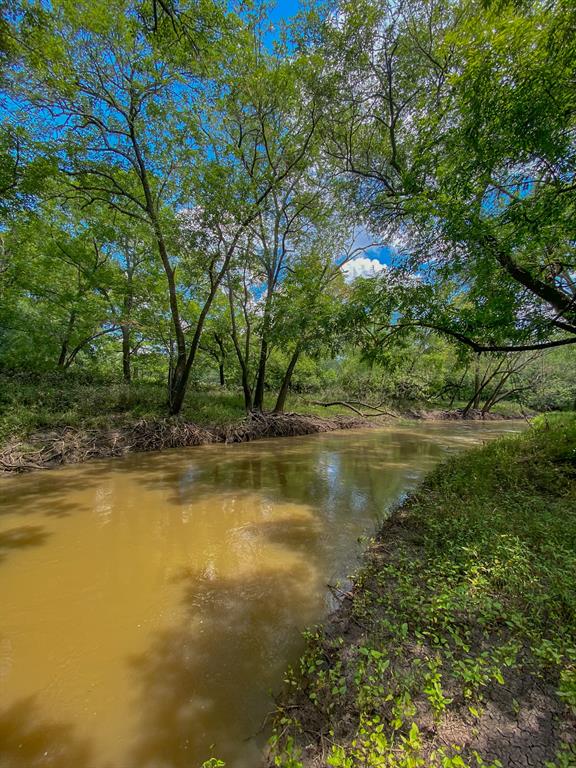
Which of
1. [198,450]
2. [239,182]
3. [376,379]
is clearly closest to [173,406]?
[198,450]

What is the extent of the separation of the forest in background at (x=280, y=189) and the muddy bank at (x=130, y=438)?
0.58 meters

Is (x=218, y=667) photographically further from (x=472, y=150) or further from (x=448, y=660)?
(x=472, y=150)

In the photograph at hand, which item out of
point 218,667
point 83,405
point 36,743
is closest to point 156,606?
point 218,667

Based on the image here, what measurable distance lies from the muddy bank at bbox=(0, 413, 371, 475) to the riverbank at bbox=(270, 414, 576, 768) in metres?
7.65

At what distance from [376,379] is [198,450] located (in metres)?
15.2

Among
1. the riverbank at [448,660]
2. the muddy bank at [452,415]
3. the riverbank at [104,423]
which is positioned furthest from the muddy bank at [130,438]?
the muddy bank at [452,415]

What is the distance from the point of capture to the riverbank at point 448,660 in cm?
142

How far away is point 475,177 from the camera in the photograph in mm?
4688

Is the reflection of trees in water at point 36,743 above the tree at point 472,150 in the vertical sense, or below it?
below

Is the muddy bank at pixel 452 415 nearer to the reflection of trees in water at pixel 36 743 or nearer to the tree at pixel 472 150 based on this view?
the tree at pixel 472 150

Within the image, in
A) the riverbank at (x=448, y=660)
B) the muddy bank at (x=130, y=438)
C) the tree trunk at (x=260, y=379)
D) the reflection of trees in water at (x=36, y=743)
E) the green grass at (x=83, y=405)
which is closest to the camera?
the riverbank at (x=448, y=660)

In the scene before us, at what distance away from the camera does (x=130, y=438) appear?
9.16 m

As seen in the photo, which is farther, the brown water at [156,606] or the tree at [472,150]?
the tree at [472,150]

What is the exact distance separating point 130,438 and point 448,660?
925cm
